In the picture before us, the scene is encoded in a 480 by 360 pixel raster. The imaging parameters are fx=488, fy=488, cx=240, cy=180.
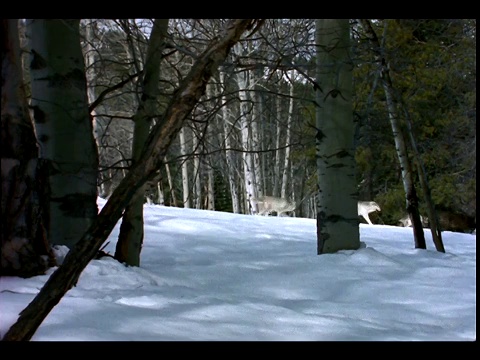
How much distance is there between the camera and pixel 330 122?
4.45 m

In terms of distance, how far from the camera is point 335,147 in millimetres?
4395

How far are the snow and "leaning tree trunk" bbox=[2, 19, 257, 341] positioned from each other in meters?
0.12

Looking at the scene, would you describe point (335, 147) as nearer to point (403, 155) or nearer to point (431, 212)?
point (403, 155)

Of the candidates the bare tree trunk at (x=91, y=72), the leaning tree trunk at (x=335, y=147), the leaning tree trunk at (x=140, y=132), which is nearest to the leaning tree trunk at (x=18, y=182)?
the leaning tree trunk at (x=140, y=132)

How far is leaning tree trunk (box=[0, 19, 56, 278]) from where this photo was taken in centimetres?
141

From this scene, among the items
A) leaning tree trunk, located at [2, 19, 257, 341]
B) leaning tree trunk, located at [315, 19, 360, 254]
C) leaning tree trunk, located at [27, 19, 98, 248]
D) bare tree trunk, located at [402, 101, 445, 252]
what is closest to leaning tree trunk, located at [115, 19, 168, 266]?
leaning tree trunk, located at [27, 19, 98, 248]

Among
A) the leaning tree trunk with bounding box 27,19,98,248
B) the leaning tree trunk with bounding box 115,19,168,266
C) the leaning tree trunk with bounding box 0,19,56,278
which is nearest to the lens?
the leaning tree trunk with bounding box 0,19,56,278

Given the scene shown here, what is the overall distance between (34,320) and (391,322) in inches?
63.4

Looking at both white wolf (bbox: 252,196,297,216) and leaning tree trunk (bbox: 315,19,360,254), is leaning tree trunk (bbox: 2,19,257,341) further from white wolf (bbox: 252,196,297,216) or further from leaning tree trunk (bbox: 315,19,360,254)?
white wolf (bbox: 252,196,297,216)

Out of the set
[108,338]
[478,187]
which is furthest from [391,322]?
[108,338]

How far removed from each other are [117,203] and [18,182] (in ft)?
2.85

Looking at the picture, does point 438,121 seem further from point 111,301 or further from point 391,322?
point 111,301

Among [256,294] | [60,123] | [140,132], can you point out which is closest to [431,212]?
[256,294]

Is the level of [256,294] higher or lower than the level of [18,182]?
lower
